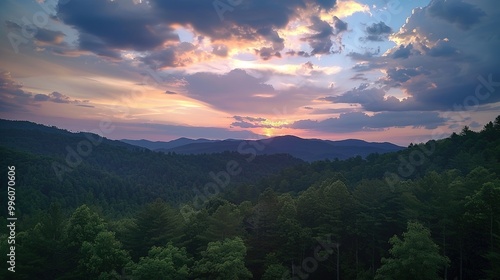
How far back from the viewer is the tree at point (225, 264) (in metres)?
31.6

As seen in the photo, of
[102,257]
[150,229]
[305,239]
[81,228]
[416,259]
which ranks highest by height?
[416,259]

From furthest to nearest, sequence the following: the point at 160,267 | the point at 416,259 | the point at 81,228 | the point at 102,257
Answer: the point at 81,228 → the point at 102,257 → the point at 160,267 → the point at 416,259

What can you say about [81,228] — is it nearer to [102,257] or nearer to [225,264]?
[102,257]

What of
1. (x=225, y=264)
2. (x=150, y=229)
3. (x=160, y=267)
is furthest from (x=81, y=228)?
(x=225, y=264)

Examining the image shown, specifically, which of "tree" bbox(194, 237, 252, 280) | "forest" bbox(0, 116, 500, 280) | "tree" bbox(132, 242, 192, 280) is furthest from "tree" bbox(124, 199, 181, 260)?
"tree" bbox(194, 237, 252, 280)

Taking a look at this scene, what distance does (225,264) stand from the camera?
102ft

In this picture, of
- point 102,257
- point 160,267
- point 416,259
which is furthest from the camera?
point 102,257

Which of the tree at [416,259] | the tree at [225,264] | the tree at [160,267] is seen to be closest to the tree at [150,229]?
the tree at [160,267]

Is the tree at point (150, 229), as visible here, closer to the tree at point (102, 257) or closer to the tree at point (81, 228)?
the tree at point (102, 257)

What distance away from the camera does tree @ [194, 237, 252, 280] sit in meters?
31.6

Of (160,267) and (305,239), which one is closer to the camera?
(160,267)

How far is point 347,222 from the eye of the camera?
39656 millimetres

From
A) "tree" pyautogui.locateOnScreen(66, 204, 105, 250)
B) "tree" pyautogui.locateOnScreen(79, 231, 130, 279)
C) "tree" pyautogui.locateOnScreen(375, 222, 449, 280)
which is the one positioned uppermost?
"tree" pyautogui.locateOnScreen(375, 222, 449, 280)

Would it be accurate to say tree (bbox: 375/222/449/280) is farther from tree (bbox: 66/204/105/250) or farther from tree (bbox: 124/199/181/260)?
tree (bbox: 66/204/105/250)
